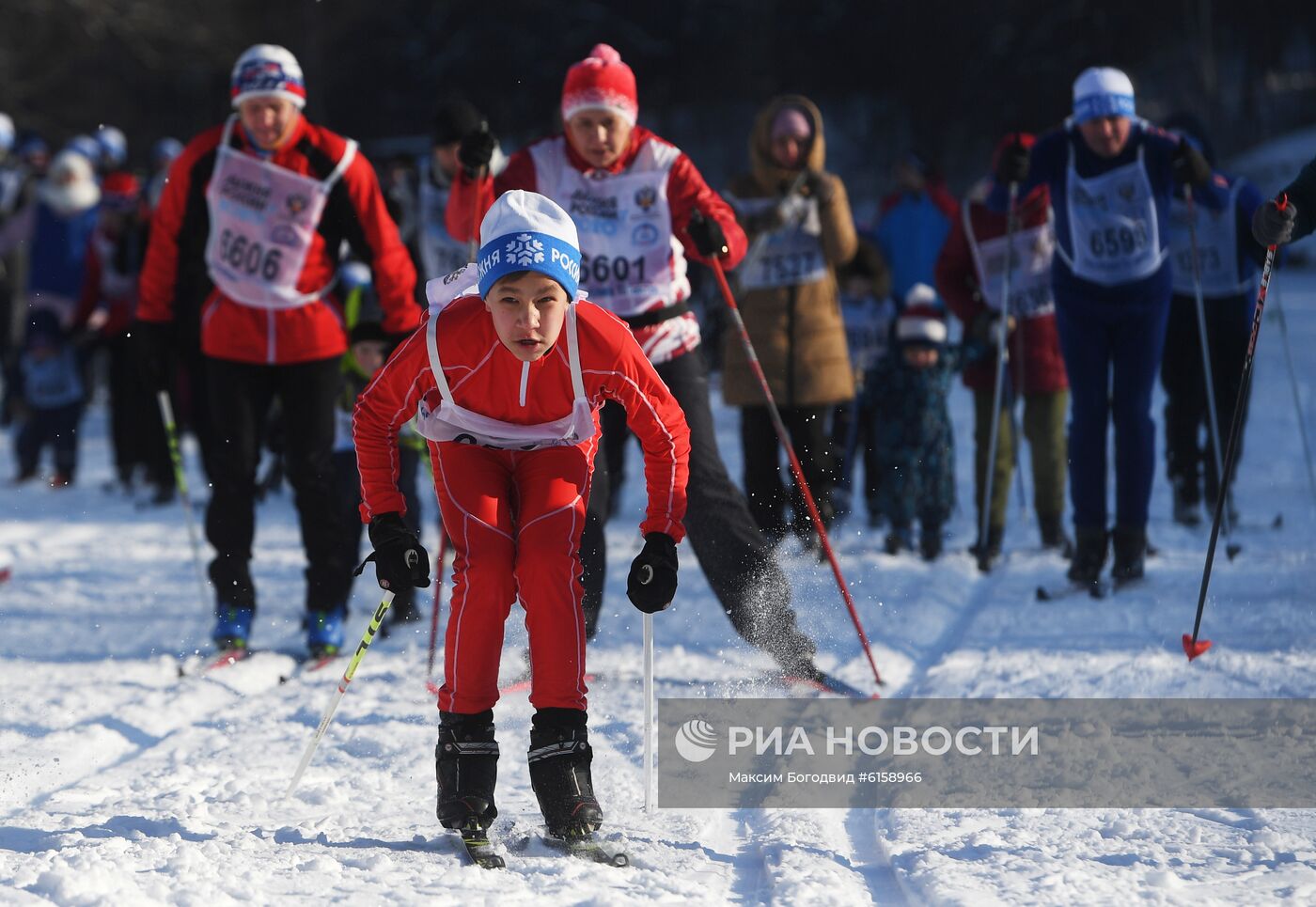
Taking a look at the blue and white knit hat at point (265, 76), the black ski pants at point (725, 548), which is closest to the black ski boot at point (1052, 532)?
the black ski pants at point (725, 548)

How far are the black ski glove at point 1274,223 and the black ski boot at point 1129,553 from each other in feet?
6.00

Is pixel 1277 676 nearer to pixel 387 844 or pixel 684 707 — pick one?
pixel 684 707

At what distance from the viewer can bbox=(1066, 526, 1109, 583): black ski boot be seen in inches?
262

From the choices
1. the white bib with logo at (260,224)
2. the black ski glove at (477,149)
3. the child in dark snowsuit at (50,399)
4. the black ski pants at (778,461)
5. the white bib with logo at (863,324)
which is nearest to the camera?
the black ski glove at (477,149)

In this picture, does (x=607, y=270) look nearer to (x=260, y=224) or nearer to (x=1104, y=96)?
(x=260, y=224)

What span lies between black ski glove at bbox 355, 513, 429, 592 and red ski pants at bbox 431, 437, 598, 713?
0.10 m

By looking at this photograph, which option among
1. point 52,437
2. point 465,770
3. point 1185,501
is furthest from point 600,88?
point 52,437

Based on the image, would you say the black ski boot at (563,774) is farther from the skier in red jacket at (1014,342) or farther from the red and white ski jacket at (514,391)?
the skier in red jacket at (1014,342)

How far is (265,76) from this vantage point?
566 cm

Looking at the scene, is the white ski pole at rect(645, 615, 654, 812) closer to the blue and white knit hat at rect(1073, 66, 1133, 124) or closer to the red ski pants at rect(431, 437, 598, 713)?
the red ski pants at rect(431, 437, 598, 713)

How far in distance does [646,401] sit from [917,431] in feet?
13.0

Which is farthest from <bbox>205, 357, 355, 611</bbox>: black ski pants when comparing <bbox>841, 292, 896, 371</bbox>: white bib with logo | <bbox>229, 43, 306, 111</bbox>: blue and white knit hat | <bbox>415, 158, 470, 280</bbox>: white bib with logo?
<bbox>841, 292, 896, 371</bbox>: white bib with logo

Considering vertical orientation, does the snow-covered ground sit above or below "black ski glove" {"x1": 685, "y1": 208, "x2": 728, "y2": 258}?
below

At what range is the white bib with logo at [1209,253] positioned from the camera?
7535 mm
